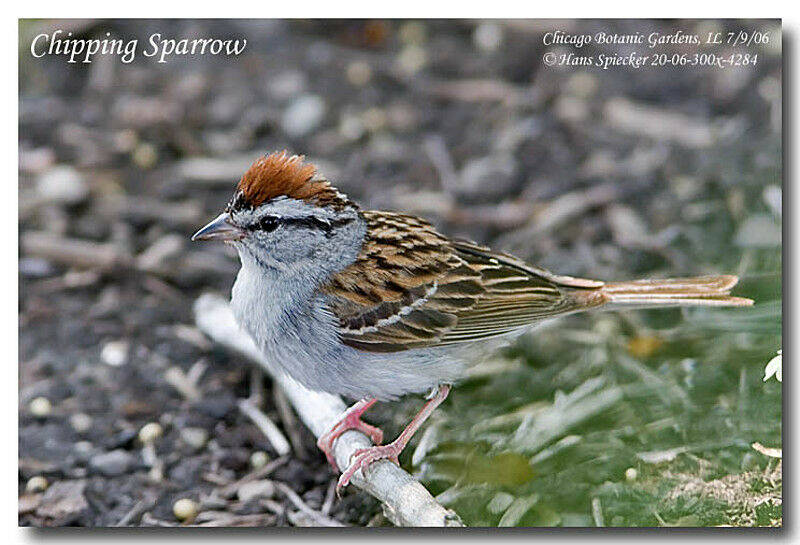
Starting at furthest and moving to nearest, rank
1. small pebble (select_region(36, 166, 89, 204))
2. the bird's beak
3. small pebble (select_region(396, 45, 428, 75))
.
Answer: small pebble (select_region(396, 45, 428, 75))
small pebble (select_region(36, 166, 89, 204))
the bird's beak

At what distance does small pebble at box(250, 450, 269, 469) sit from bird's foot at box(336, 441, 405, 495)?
47cm

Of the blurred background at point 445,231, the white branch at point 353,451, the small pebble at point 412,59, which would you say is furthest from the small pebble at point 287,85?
the white branch at point 353,451

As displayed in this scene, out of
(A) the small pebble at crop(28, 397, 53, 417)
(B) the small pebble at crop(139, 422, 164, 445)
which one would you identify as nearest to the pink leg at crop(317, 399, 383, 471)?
(B) the small pebble at crop(139, 422, 164, 445)

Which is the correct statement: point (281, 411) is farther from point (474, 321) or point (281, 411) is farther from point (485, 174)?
point (485, 174)

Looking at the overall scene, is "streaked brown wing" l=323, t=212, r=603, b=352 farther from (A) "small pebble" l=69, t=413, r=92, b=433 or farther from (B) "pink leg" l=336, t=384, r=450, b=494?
(A) "small pebble" l=69, t=413, r=92, b=433

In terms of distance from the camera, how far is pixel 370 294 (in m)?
4.10

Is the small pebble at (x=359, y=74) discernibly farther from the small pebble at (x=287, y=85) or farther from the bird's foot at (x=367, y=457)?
the bird's foot at (x=367, y=457)

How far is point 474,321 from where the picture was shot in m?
4.14

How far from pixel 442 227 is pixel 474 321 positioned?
55.7 inches

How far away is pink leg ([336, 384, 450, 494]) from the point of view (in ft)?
13.7

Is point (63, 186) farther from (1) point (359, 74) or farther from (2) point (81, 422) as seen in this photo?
(1) point (359, 74)

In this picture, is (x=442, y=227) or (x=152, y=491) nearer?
(x=152, y=491)

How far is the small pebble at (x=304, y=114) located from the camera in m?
5.66
